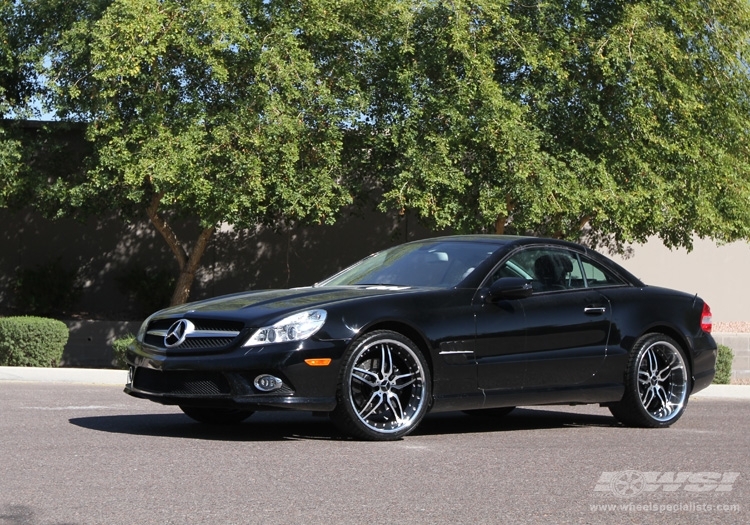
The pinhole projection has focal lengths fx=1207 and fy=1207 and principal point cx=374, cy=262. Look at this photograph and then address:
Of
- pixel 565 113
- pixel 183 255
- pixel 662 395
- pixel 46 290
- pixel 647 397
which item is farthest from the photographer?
pixel 46 290

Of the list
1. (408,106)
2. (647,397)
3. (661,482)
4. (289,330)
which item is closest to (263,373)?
(289,330)

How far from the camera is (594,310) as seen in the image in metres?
10.1

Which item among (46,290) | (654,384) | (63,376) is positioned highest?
(46,290)

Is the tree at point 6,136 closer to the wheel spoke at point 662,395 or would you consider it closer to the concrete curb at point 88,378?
the concrete curb at point 88,378

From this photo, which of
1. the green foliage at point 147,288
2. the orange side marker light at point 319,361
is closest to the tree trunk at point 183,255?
the green foliage at point 147,288

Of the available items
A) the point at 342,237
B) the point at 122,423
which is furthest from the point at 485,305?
the point at 342,237

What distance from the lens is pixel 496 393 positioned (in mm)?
9391

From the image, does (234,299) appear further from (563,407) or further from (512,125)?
(512,125)

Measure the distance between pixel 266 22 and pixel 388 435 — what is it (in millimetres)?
13987

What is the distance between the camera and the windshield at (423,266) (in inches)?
383

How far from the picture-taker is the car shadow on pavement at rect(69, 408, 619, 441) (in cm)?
917

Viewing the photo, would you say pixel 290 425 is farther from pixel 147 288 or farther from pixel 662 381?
pixel 147 288

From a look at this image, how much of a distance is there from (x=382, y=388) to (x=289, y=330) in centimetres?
82

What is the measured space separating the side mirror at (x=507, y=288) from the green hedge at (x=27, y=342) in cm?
1160
